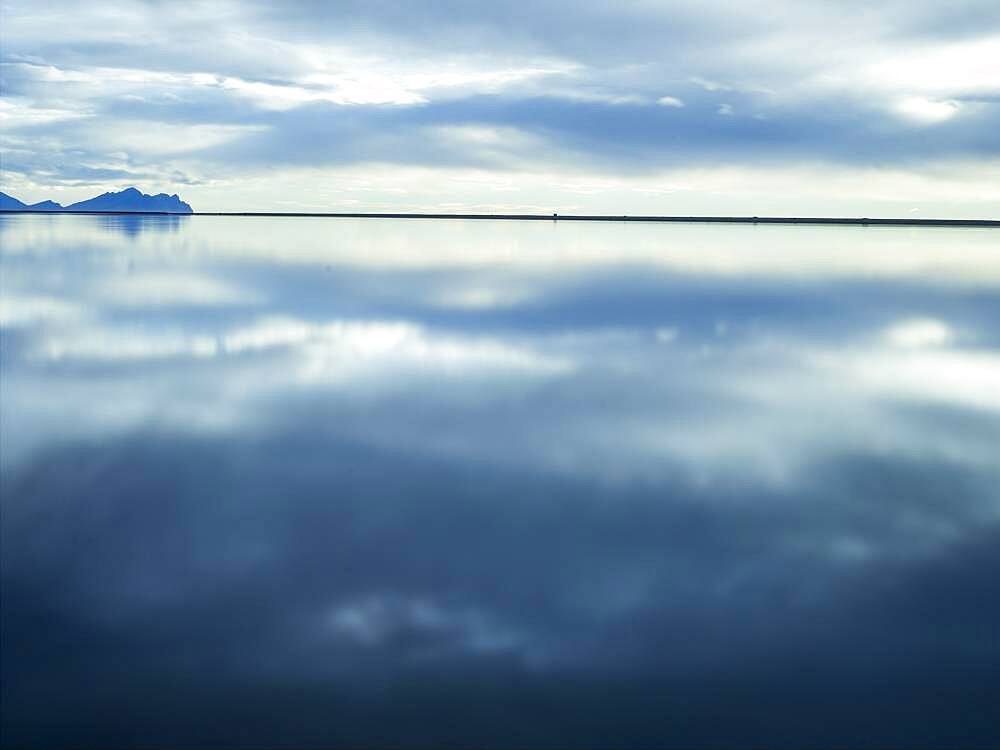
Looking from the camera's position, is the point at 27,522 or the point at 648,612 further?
the point at 27,522

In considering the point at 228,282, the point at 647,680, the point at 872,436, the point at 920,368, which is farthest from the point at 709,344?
the point at 228,282

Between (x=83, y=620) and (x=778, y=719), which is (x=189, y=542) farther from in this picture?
(x=778, y=719)

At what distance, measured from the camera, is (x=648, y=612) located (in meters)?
5.00

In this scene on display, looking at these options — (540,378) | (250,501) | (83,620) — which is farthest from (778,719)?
(540,378)

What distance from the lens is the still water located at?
4.05m

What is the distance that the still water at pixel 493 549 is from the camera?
13.3 feet

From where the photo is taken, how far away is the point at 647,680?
14.1ft

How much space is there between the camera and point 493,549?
587cm

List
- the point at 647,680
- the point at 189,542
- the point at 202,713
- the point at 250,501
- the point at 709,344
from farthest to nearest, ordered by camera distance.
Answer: the point at 709,344, the point at 250,501, the point at 189,542, the point at 647,680, the point at 202,713

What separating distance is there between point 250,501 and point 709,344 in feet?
38.1

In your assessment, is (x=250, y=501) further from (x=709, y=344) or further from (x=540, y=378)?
(x=709, y=344)

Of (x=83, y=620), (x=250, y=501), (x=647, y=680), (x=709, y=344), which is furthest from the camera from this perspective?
(x=709, y=344)

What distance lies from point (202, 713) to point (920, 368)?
13696 mm

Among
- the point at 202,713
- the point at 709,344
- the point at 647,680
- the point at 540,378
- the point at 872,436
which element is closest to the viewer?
the point at 202,713
